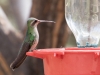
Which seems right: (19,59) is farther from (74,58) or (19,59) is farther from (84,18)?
(84,18)

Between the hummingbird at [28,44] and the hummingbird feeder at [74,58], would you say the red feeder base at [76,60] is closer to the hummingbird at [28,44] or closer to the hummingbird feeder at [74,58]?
the hummingbird feeder at [74,58]

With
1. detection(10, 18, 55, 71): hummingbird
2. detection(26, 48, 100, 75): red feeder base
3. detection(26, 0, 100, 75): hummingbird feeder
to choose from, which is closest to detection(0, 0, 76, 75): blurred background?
detection(10, 18, 55, 71): hummingbird

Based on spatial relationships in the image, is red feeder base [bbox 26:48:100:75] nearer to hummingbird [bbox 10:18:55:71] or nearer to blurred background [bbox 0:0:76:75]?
hummingbird [bbox 10:18:55:71]

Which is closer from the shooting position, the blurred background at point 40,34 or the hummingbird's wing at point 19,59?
the hummingbird's wing at point 19,59

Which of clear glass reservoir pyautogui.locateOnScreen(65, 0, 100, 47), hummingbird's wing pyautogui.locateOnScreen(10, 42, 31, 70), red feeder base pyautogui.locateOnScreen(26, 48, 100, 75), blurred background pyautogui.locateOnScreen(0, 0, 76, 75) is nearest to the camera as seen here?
red feeder base pyautogui.locateOnScreen(26, 48, 100, 75)

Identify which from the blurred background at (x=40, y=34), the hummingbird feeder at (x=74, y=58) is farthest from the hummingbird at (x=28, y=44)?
the blurred background at (x=40, y=34)

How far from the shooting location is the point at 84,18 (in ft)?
11.1

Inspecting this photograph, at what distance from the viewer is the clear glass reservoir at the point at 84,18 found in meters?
3.27

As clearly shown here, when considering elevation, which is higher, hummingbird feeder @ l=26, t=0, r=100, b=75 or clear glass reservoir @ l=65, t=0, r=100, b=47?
clear glass reservoir @ l=65, t=0, r=100, b=47

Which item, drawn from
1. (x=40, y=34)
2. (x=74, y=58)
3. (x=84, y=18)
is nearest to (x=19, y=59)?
(x=74, y=58)

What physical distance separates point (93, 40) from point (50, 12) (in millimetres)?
2645

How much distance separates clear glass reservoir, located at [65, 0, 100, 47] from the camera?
10.7 feet

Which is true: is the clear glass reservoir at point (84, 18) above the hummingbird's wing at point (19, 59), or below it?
above

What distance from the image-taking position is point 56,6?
5738 millimetres
